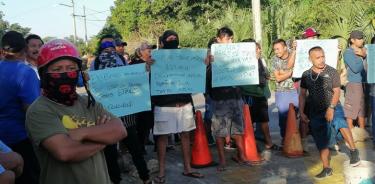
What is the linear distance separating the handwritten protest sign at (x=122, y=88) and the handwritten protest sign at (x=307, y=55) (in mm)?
2720

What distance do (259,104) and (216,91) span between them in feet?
4.15

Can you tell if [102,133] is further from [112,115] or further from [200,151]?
[200,151]

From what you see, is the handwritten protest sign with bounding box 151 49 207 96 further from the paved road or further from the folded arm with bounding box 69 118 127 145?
the folded arm with bounding box 69 118 127 145

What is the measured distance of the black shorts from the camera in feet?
24.6

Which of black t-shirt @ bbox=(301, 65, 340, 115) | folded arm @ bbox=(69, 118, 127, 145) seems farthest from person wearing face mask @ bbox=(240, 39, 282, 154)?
folded arm @ bbox=(69, 118, 127, 145)

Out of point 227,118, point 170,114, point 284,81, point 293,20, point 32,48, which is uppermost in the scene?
point 293,20

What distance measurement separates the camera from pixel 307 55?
7.36 m

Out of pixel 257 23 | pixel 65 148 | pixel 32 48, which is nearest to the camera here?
pixel 65 148

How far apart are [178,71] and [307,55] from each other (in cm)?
235

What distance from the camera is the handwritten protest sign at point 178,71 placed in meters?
6.01

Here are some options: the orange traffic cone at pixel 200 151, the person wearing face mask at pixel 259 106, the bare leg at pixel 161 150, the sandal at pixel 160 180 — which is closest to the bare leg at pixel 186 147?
the bare leg at pixel 161 150

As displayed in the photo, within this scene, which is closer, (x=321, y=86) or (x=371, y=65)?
(x=321, y=86)

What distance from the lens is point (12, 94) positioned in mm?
4117

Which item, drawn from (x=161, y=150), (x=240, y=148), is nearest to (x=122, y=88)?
(x=161, y=150)
